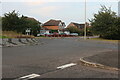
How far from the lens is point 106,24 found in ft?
131

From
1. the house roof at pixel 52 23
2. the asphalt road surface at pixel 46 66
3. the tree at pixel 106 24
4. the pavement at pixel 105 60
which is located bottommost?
the asphalt road surface at pixel 46 66

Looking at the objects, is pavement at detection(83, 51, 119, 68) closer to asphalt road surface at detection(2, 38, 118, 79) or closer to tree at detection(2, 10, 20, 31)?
asphalt road surface at detection(2, 38, 118, 79)

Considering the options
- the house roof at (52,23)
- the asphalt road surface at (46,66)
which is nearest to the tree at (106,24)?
the asphalt road surface at (46,66)

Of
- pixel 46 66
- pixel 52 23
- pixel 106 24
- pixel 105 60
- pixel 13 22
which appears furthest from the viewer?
pixel 52 23

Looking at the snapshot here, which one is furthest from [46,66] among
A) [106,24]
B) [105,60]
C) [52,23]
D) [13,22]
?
[52,23]

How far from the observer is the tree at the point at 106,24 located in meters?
A: 39.1

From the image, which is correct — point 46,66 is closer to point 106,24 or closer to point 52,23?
point 106,24

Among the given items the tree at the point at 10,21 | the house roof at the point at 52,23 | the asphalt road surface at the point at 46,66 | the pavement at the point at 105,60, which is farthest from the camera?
the house roof at the point at 52,23

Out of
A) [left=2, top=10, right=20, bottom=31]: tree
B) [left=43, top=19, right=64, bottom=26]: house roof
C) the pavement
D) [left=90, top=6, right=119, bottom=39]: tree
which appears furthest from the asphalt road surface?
[left=43, top=19, right=64, bottom=26]: house roof

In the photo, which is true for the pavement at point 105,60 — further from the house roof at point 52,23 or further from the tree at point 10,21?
the house roof at point 52,23

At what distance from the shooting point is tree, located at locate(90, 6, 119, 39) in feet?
128

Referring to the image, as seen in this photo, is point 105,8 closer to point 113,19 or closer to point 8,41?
point 113,19

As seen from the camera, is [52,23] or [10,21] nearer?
[10,21]

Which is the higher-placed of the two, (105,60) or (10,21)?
(10,21)
